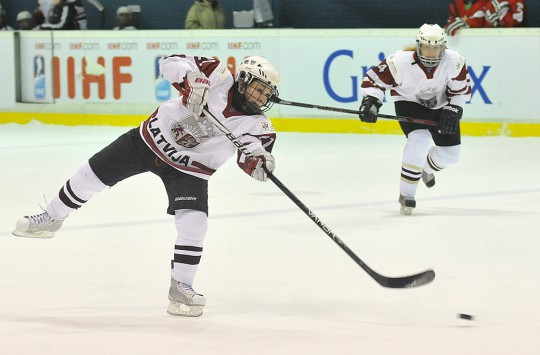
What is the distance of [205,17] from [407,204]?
5.82 metres

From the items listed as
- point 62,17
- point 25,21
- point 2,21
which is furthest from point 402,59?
point 2,21

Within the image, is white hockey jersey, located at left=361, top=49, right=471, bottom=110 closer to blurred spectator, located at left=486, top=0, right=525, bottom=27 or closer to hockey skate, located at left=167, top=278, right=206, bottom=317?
hockey skate, located at left=167, top=278, right=206, bottom=317

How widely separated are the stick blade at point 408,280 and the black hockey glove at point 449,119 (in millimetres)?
2282

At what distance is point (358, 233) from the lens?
5.29 metres

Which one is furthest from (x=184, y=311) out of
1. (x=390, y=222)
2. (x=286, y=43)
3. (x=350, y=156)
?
(x=286, y=43)

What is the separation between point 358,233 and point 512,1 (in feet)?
17.3

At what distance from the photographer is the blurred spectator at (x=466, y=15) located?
31.6 feet

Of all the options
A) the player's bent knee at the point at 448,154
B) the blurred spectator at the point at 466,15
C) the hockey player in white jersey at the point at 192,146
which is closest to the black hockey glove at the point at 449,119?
the player's bent knee at the point at 448,154

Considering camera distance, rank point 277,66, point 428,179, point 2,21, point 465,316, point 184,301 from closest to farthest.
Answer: point 465,316 < point 184,301 < point 428,179 < point 277,66 < point 2,21

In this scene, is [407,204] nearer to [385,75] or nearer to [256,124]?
[385,75]

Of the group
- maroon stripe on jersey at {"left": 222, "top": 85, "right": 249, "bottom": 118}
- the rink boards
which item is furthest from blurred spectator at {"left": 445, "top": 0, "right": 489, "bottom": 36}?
maroon stripe on jersey at {"left": 222, "top": 85, "right": 249, "bottom": 118}

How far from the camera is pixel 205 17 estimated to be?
444 inches

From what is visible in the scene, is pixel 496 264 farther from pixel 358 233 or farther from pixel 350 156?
pixel 350 156

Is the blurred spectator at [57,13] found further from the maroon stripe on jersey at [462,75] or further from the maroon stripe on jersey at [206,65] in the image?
the maroon stripe on jersey at [206,65]
